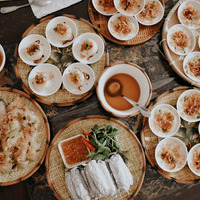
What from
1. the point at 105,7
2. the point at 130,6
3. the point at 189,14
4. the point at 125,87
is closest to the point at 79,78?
the point at 125,87

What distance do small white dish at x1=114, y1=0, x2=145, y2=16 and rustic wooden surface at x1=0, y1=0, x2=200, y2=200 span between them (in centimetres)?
34

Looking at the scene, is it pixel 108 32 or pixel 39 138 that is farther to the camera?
pixel 108 32

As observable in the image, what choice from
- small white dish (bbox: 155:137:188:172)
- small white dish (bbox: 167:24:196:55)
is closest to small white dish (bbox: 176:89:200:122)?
small white dish (bbox: 155:137:188:172)

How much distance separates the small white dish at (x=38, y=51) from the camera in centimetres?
216

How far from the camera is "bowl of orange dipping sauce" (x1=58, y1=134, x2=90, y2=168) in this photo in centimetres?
210

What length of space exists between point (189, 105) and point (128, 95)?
0.67 metres

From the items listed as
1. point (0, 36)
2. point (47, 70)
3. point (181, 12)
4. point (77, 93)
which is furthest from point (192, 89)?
point (0, 36)

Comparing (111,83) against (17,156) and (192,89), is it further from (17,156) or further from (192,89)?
(17,156)

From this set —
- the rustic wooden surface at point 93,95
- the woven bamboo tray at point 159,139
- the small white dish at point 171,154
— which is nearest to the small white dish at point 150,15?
the rustic wooden surface at point 93,95

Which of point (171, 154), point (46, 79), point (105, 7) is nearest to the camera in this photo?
point (46, 79)

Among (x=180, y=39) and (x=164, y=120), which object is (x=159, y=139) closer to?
(x=164, y=120)

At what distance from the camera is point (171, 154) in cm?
222

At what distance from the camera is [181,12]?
7.82ft

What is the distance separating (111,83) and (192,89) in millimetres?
868
